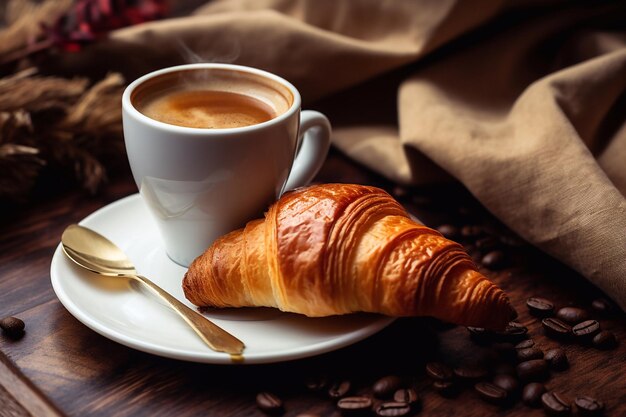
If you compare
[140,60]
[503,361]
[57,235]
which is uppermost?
[140,60]

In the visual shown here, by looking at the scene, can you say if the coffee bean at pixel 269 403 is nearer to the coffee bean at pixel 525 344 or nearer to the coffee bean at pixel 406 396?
the coffee bean at pixel 406 396

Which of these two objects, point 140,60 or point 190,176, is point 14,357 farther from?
point 140,60

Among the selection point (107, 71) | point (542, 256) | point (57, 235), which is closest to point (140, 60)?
point (107, 71)

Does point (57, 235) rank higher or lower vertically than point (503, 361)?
lower

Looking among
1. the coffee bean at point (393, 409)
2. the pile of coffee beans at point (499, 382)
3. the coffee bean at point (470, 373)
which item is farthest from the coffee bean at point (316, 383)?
the coffee bean at point (470, 373)

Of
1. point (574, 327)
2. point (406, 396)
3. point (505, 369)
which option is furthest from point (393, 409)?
point (574, 327)

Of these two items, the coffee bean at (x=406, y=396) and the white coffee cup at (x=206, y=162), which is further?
the white coffee cup at (x=206, y=162)
